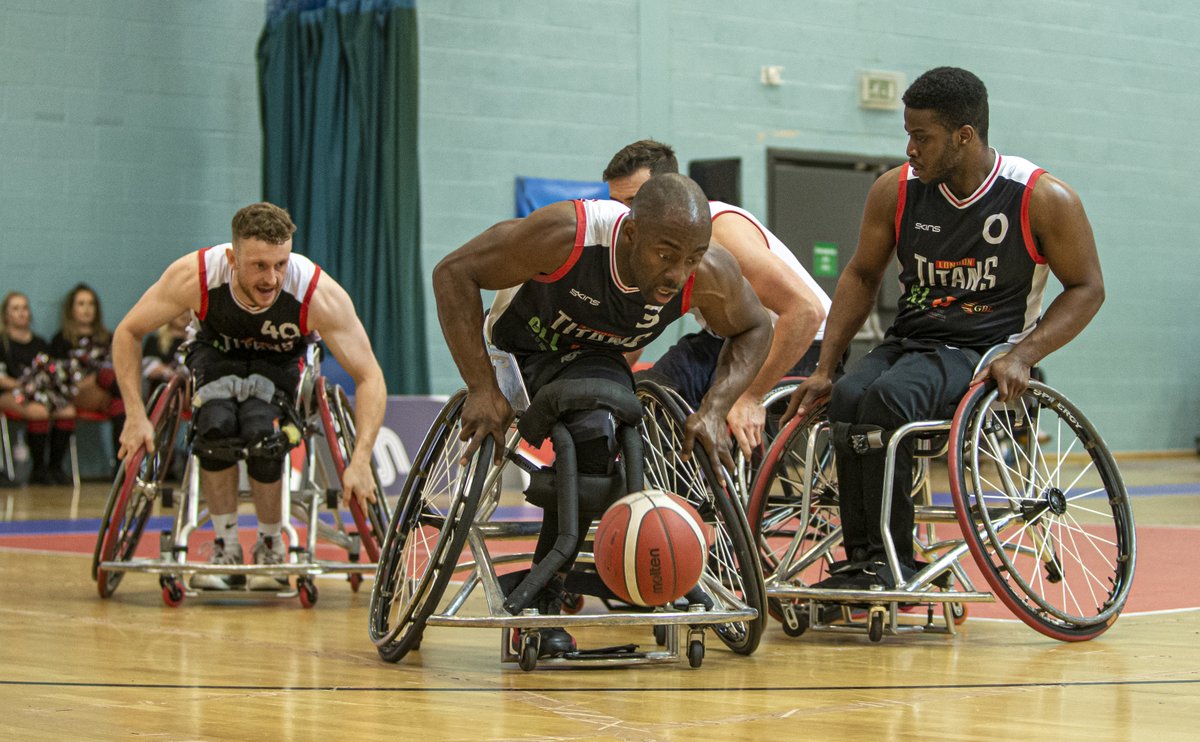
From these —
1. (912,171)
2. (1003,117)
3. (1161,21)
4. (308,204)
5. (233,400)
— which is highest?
(1161,21)

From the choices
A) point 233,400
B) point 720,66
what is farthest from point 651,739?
point 720,66

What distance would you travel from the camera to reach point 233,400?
4.92 meters

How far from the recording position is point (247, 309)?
4.95m

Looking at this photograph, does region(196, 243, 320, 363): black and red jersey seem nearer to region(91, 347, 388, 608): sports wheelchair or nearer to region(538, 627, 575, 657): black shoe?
region(91, 347, 388, 608): sports wheelchair

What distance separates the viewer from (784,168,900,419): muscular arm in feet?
13.4

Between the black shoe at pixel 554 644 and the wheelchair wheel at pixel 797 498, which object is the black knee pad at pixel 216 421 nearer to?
the wheelchair wheel at pixel 797 498

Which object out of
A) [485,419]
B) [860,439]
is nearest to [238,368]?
[485,419]

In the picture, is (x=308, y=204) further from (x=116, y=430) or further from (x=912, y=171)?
(x=912, y=171)

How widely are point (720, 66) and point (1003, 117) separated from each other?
2.56 meters

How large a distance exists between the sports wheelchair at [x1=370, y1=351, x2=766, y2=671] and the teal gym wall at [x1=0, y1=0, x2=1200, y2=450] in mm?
6460

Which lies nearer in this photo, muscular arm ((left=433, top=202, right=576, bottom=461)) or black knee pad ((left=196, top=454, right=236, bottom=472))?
muscular arm ((left=433, top=202, right=576, bottom=461))

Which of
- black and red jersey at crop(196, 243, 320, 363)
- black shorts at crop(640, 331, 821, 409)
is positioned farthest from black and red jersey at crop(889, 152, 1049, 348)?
black and red jersey at crop(196, 243, 320, 363)

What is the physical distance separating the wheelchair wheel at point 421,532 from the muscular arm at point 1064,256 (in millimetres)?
1365

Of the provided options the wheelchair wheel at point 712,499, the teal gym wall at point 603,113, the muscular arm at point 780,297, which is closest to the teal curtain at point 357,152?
the teal gym wall at point 603,113
